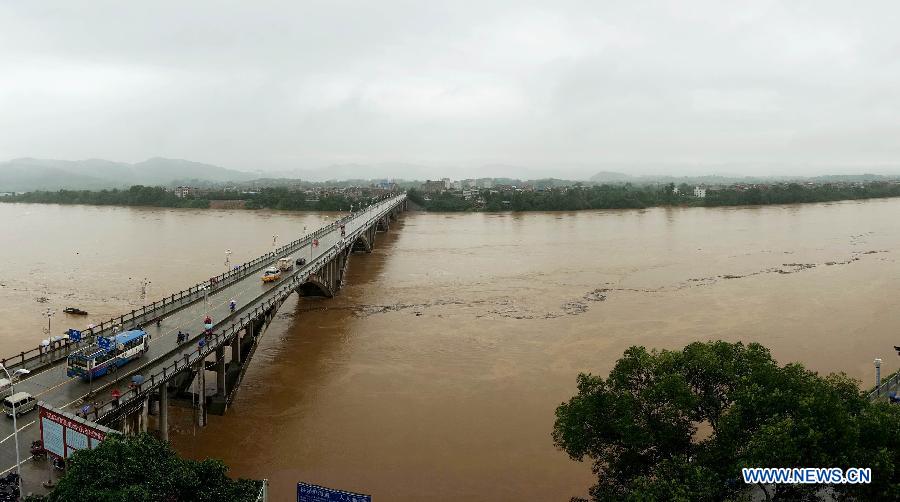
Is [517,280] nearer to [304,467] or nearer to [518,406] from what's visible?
[518,406]

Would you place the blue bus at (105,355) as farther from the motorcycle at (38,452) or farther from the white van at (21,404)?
Result: the motorcycle at (38,452)

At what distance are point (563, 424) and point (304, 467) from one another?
6.93 metres

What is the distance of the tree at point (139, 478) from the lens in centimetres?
823

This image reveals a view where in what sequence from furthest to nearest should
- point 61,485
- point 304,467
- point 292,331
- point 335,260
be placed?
point 335,260
point 292,331
point 304,467
point 61,485

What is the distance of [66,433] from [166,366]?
496 centimetres

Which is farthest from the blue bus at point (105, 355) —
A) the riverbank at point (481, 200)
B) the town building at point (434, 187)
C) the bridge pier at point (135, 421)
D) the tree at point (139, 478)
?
the town building at point (434, 187)

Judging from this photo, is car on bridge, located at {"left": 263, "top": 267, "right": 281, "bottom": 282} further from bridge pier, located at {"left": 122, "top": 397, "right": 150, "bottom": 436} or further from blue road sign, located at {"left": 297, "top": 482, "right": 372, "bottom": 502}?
blue road sign, located at {"left": 297, "top": 482, "right": 372, "bottom": 502}

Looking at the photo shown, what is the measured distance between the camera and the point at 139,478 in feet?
28.6

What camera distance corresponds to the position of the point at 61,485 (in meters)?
8.45

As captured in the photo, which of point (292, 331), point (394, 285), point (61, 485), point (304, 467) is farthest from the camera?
point (394, 285)

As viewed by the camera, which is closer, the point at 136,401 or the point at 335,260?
the point at 136,401

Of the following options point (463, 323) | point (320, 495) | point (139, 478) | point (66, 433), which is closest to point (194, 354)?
point (66, 433)

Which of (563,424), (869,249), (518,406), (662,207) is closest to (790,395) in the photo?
(563,424)

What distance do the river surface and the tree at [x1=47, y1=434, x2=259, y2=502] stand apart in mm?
4880
